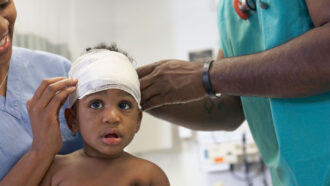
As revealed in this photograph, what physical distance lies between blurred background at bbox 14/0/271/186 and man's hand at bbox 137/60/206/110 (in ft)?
4.68

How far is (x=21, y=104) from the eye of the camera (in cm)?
120

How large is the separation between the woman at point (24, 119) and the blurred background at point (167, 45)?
132 centimetres

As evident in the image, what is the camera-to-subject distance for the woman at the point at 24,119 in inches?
40.9

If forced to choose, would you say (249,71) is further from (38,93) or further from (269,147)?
(38,93)

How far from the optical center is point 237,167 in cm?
291

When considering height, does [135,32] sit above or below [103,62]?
below

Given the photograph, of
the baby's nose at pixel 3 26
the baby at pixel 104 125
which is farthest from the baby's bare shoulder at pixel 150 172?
the baby's nose at pixel 3 26

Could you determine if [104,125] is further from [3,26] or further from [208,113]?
[208,113]

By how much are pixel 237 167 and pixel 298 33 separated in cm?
195

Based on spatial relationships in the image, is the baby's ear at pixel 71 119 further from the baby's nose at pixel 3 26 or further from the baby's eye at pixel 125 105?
the baby's nose at pixel 3 26

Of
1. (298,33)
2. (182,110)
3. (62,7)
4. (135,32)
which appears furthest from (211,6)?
(298,33)

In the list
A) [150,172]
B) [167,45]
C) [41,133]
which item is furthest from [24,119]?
[167,45]

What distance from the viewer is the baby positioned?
109 cm

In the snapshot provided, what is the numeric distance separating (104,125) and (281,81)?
52 cm
